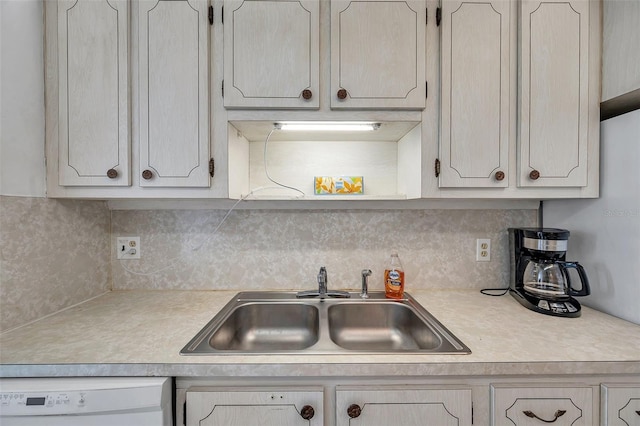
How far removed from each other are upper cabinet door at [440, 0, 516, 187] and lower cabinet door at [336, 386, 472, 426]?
73 centimetres

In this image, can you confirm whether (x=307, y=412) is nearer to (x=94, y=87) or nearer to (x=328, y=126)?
(x=328, y=126)

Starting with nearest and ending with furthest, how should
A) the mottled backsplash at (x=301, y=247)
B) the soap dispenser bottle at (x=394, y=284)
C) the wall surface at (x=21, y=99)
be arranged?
the wall surface at (x=21, y=99), the soap dispenser bottle at (x=394, y=284), the mottled backsplash at (x=301, y=247)

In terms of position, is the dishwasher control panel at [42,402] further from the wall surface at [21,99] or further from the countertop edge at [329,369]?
the wall surface at [21,99]

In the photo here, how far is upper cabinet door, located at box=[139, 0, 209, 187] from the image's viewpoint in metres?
1.10

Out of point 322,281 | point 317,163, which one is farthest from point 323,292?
point 317,163

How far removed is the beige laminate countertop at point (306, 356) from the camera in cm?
80

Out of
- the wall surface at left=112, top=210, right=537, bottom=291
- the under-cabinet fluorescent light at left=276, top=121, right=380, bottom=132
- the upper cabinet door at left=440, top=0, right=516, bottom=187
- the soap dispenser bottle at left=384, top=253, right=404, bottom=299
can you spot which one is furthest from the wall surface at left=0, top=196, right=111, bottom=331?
the upper cabinet door at left=440, top=0, right=516, bottom=187

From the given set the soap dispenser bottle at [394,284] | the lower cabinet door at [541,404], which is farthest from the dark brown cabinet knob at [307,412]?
the soap dispenser bottle at [394,284]

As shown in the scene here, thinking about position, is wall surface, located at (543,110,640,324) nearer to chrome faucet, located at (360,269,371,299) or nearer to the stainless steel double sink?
the stainless steel double sink

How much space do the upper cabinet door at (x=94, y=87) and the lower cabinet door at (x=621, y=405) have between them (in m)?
1.75

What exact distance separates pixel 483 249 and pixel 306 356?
3.69 feet

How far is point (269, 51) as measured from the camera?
1099 millimetres

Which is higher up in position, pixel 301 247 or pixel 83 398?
pixel 301 247

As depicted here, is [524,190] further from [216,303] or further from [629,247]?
[216,303]
